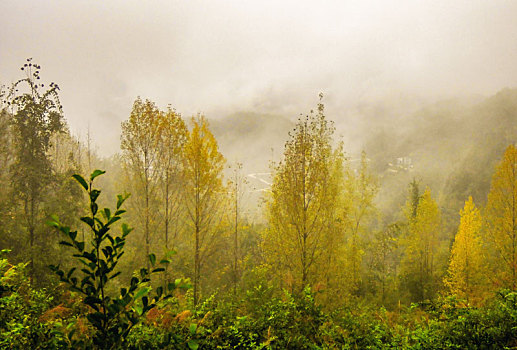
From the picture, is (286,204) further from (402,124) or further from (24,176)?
(402,124)

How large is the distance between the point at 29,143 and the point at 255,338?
10247mm

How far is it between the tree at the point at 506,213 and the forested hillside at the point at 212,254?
0.07 metres

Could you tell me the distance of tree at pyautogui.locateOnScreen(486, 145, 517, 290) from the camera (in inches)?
504

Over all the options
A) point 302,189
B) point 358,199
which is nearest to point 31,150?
point 302,189

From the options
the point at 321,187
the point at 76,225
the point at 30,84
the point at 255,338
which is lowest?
the point at 255,338

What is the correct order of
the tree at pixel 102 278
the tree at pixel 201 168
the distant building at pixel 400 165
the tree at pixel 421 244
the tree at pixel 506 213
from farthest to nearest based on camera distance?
the distant building at pixel 400 165 < the tree at pixel 421 244 < the tree at pixel 506 213 < the tree at pixel 201 168 < the tree at pixel 102 278

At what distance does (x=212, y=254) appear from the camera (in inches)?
444

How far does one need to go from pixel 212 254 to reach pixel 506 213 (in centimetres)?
1488

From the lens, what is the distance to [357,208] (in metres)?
16.2

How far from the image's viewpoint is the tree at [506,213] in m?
12.8

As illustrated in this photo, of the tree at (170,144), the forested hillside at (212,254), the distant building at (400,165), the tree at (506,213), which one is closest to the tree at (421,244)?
the forested hillside at (212,254)

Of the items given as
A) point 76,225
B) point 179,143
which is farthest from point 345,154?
point 76,225

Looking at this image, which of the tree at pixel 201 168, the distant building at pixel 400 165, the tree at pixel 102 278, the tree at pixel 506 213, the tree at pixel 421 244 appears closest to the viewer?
the tree at pixel 102 278

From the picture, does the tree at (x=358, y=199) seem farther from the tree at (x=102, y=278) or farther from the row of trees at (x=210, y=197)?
the tree at (x=102, y=278)
